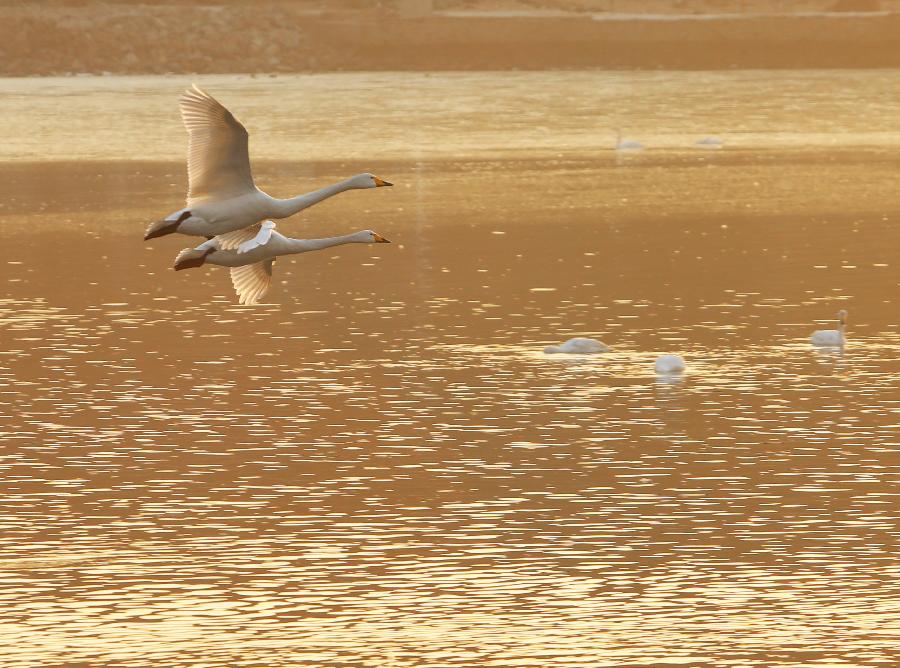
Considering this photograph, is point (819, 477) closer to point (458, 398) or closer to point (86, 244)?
point (458, 398)

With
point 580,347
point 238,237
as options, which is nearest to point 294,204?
point 238,237

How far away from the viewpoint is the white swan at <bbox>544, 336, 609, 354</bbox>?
85.7ft

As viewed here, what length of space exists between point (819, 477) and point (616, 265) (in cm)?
1491

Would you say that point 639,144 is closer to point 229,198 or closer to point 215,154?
point 215,154

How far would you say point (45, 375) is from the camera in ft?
82.8

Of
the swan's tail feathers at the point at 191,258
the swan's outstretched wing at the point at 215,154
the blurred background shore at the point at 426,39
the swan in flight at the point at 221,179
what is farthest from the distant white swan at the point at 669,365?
the blurred background shore at the point at 426,39

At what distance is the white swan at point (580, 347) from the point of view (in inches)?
1028

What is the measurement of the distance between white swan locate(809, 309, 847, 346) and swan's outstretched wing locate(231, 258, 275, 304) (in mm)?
10040

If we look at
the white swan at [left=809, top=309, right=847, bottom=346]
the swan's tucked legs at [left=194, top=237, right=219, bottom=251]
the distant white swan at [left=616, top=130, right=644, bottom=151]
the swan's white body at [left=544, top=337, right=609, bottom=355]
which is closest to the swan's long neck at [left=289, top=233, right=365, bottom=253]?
the swan's tucked legs at [left=194, top=237, right=219, bottom=251]

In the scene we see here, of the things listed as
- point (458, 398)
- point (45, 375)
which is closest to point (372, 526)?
point (458, 398)

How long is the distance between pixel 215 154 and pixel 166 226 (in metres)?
1.37

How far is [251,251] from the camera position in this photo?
16.9 m

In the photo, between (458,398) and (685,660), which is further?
(458,398)

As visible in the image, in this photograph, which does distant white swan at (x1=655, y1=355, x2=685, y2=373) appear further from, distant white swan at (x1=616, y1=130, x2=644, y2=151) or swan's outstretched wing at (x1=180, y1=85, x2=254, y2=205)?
distant white swan at (x1=616, y1=130, x2=644, y2=151)
